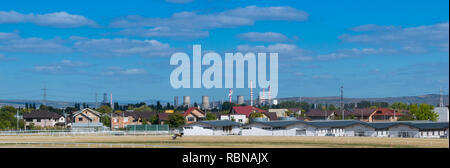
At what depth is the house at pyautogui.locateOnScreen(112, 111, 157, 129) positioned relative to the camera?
438 feet

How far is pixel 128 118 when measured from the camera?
13712 centimetres

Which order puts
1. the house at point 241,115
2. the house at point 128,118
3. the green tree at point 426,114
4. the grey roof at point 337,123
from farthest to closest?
the house at point 241,115, the house at point 128,118, the green tree at point 426,114, the grey roof at point 337,123

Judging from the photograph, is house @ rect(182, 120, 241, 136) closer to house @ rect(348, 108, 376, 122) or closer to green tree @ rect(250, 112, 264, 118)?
green tree @ rect(250, 112, 264, 118)

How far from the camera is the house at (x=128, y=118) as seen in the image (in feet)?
438

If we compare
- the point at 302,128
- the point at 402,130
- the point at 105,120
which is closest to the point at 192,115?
the point at 105,120

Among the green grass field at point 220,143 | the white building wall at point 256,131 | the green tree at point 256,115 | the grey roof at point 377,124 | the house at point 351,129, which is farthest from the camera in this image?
the green tree at point 256,115

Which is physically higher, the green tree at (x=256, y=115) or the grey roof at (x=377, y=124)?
the grey roof at (x=377, y=124)

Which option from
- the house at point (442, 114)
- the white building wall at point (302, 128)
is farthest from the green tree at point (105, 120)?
the house at point (442, 114)

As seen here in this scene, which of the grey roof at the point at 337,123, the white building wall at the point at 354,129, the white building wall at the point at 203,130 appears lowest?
the white building wall at the point at 203,130

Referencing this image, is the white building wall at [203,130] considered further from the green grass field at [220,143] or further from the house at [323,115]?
the house at [323,115]
